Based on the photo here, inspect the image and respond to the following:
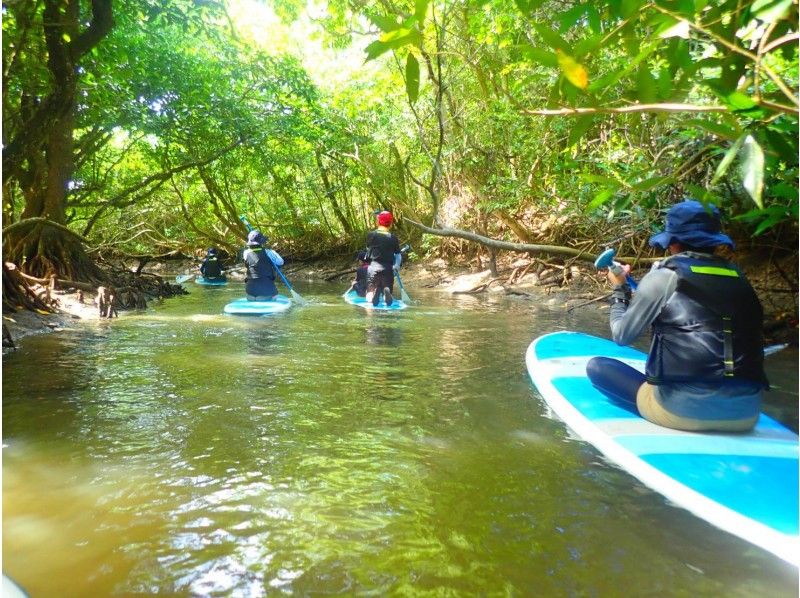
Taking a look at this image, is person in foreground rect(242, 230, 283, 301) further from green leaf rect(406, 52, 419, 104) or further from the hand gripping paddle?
green leaf rect(406, 52, 419, 104)

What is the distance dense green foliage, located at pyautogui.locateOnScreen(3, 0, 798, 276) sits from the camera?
160cm

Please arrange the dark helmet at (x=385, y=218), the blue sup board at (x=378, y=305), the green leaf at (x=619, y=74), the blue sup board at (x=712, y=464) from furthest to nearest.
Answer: the blue sup board at (x=378, y=305) < the dark helmet at (x=385, y=218) < the blue sup board at (x=712, y=464) < the green leaf at (x=619, y=74)

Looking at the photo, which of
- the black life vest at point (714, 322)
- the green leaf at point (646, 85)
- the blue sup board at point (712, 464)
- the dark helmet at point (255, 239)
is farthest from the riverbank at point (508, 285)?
the green leaf at point (646, 85)

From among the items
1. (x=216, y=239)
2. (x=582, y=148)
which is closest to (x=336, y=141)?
(x=582, y=148)

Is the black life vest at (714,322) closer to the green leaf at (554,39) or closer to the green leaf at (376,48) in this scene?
the green leaf at (554,39)

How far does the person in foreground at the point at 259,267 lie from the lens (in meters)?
8.72

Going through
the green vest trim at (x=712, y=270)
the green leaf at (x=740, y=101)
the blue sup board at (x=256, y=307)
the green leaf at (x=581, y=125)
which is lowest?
the blue sup board at (x=256, y=307)

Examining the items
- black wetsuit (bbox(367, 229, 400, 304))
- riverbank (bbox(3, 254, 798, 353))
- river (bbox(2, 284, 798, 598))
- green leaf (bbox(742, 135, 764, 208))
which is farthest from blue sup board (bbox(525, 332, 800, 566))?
black wetsuit (bbox(367, 229, 400, 304))

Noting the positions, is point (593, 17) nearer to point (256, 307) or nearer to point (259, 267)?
point (256, 307)

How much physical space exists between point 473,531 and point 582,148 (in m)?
8.82

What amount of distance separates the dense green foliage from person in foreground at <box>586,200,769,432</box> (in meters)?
0.46

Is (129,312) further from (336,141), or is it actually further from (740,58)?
(740,58)

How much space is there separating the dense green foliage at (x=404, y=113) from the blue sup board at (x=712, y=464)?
1132 mm

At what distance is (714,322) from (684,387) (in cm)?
36
